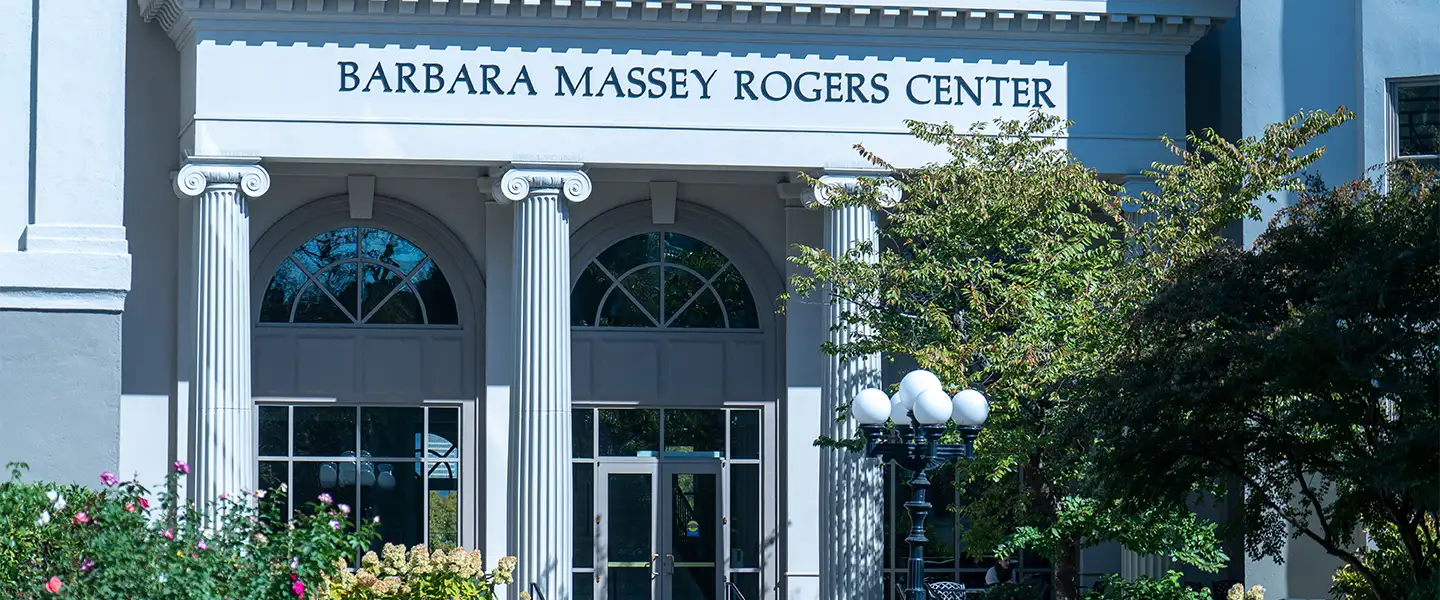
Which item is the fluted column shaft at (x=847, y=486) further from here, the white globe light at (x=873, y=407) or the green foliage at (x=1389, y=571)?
the white globe light at (x=873, y=407)

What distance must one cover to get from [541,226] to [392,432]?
4.36m

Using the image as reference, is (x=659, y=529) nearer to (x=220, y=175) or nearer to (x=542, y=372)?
(x=542, y=372)

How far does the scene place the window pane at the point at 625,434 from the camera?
25.3 meters

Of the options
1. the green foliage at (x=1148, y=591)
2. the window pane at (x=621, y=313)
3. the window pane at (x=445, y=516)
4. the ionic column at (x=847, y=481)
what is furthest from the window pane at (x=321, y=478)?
the green foliage at (x=1148, y=591)

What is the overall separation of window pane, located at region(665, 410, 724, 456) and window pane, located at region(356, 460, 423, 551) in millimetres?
3312

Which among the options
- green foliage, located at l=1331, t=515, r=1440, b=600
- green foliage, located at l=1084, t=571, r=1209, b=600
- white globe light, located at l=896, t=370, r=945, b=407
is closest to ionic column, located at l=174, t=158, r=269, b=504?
white globe light, located at l=896, t=370, r=945, b=407

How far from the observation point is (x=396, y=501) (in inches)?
976

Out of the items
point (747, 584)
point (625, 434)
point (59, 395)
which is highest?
point (59, 395)

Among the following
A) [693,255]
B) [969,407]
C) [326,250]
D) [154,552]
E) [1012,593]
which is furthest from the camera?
[693,255]

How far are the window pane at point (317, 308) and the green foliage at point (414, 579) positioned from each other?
7102 mm

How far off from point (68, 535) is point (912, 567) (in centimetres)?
662

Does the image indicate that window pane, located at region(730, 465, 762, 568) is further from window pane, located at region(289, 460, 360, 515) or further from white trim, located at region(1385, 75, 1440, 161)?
white trim, located at region(1385, 75, 1440, 161)

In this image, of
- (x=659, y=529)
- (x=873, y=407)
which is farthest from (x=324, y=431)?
(x=873, y=407)

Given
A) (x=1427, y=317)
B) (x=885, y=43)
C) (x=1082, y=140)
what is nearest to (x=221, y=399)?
(x=885, y=43)
